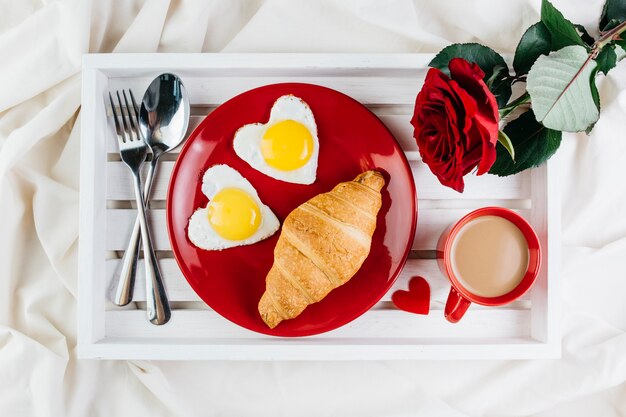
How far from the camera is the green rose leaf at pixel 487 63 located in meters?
1.00

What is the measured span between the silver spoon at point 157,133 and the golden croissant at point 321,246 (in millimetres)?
237

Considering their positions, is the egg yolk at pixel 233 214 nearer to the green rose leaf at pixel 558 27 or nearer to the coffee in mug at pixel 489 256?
Result: the coffee in mug at pixel 489 256

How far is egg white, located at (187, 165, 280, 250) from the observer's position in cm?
111

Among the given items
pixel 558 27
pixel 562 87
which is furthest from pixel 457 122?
pixel 558 27

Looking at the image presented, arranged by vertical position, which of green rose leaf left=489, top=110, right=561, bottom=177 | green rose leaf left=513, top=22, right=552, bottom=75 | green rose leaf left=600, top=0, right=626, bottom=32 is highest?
green rose leaf left=600, top=0, right=626, bottom=32

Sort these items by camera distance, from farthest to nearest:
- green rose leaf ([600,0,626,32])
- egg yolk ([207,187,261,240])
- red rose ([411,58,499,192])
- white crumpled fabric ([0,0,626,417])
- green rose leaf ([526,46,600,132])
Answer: white crumpled fabric ([0,0,626,417]) < egg yolk ([207,187,261,240]) < green rose leaf ([600,0,626,32]) < green rose leaf ([526,46,600,132]) < red rose ([411,58,499,192])

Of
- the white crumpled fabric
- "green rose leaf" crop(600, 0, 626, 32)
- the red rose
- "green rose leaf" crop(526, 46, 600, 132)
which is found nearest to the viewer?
the red rose

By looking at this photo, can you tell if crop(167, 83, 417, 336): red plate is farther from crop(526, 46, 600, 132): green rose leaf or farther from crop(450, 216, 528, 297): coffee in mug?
crop(526, 46, 600, 132): green rose leaf

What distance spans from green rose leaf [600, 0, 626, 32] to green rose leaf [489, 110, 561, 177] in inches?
7.8

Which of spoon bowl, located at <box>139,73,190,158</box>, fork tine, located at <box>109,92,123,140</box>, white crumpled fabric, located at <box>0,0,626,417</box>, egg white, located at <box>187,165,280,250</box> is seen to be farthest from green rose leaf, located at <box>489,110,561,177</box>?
fork tine, located at <box>109,92,123,140</box>

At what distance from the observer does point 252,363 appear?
124 cm

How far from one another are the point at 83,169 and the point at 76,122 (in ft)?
0.64

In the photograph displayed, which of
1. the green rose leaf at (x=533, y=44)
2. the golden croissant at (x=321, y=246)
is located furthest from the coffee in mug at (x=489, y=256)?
the green rose leaf at (x=533, y=44)

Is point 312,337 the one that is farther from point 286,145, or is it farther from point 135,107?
point 135,107
